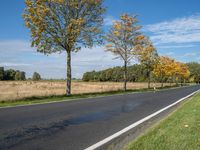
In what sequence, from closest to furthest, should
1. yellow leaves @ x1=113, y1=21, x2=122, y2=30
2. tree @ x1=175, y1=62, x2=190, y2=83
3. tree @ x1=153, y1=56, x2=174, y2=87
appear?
1. yellow leaves @ x1=113, y1=21, x2=122, y2=30
2. tree @ x1=153, y1=56, x2=174, y2=87
3. tree @ x1=175, y1=62, x2=190, y2=83

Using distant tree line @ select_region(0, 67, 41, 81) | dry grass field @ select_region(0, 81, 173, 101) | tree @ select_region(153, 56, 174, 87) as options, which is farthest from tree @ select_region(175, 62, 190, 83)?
distant tree line @ select_region(0, 67, 41, 81)

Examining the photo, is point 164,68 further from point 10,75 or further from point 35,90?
point 10,75

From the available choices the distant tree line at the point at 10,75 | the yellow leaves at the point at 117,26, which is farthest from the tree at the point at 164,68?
the distant tree line at the point at 10,75

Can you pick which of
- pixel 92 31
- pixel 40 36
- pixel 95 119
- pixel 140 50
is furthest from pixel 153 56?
pixel 95 119

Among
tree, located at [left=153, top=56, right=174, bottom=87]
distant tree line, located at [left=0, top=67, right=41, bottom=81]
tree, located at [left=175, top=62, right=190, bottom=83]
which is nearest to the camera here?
tree, located at [left=153, top=56, right=174, bottom=87]

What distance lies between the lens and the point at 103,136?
6.98m

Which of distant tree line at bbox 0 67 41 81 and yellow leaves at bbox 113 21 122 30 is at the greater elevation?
yellow leaves at bbox 113 21 122 30

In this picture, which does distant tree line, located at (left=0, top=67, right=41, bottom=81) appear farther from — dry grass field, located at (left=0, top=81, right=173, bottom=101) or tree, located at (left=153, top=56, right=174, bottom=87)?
tree, located at (left=153, top=56, right=174, bottom=87)

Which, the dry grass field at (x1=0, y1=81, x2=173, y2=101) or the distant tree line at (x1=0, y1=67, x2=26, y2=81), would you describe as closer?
the dry grass field at (x1=0, y1=81, x2=173, y2=101)

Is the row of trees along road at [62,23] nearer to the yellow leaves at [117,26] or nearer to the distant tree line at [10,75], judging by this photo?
the yellow leaves at [117,26]

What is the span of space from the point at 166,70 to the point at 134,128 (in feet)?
175

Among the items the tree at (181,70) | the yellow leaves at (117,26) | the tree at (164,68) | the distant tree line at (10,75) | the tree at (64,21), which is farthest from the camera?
the distant tree line at (10,75)

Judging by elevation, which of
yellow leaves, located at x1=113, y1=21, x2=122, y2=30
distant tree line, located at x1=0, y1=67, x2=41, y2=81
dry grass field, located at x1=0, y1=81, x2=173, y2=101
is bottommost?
dry grass field, located at x1=0, y1=81, x2=173, y2=101

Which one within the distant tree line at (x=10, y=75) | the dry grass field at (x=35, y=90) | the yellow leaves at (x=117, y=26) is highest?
the yellow leaves at (x=117, y=26)
